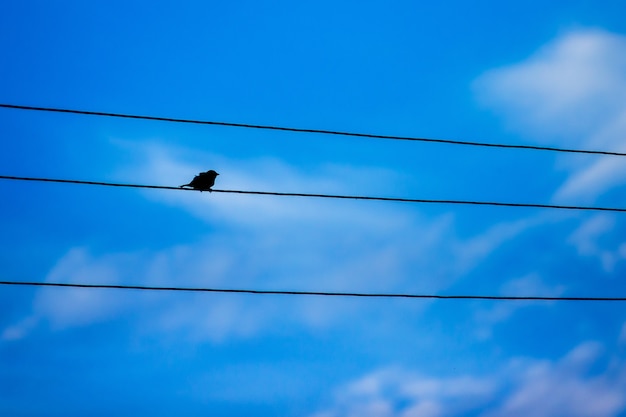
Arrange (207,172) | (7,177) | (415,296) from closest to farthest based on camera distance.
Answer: (7,177), (415,296), (207,172)

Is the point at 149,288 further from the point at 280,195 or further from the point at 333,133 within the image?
the point at 333,133

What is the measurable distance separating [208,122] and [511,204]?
3.89m

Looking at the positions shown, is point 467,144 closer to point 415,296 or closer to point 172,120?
point 415,296

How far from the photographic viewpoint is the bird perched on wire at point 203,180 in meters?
13.7

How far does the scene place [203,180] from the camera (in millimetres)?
13891

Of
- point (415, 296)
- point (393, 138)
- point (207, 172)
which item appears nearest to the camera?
point (393, 138)

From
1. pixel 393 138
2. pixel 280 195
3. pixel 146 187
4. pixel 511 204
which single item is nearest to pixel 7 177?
pixel 146 187

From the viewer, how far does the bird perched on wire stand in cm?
1367

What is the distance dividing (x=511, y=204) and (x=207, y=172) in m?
6.45

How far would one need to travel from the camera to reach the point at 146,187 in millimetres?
8750

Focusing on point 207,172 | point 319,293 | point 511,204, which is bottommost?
point 319,293

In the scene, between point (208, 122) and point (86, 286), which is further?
point (86, 286)

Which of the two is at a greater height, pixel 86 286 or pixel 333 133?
pixel 333 133

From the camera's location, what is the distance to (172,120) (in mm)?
8516
